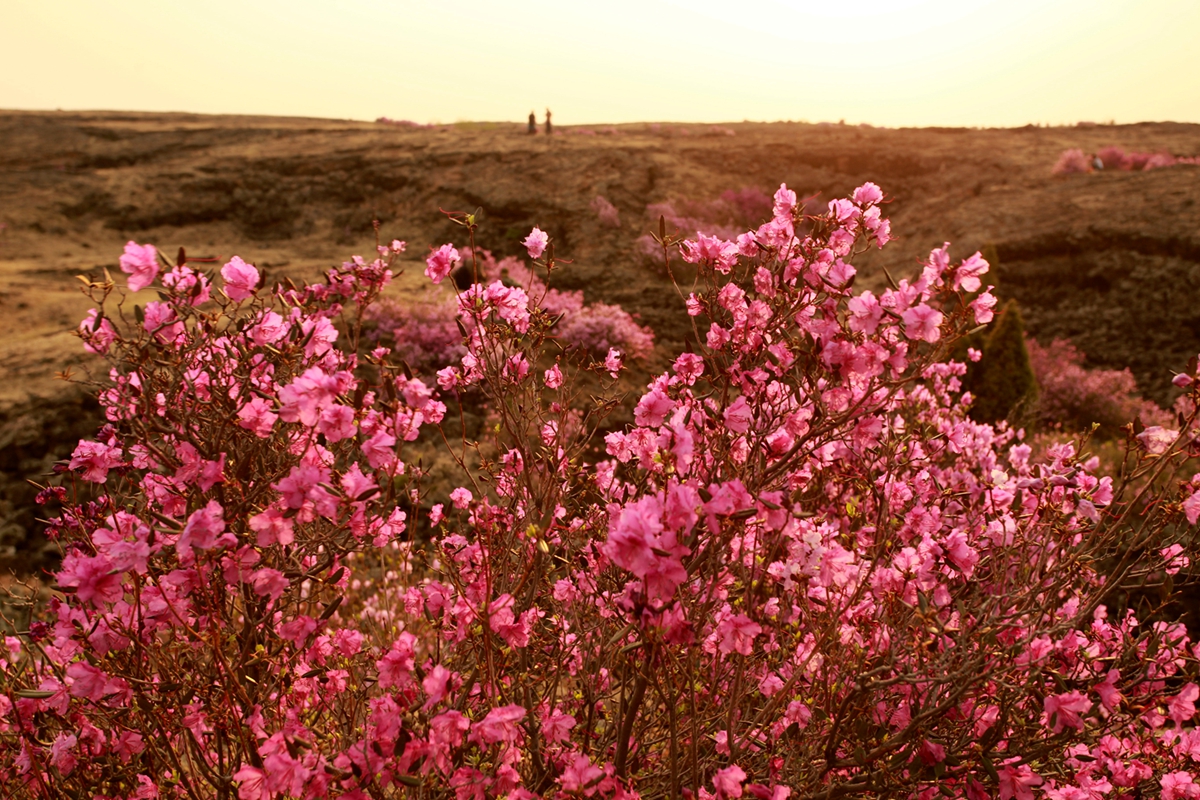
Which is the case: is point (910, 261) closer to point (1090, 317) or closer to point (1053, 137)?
point (1090, 317)

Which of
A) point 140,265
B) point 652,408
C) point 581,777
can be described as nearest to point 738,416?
point 652,408

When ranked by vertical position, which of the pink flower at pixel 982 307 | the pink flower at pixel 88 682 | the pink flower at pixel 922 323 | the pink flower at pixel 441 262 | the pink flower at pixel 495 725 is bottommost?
the pink flower at pixel 88 682

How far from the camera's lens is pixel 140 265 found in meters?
1.95

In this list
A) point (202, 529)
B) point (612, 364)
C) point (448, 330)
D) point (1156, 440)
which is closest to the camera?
point (202, 529)

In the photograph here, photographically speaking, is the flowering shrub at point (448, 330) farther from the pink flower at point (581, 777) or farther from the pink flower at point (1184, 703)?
the pink flower at point (581, 777)

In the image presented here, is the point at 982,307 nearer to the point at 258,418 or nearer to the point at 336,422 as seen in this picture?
the point at 336,422

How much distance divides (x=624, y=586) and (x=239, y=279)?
1.62m

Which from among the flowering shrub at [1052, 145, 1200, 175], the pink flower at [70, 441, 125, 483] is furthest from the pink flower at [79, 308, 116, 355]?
the flowering shrub at [1052, 145, 1200, 175]

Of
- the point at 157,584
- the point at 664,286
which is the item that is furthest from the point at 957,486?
the point at 664,286

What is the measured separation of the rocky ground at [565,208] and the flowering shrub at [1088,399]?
3.88 feet

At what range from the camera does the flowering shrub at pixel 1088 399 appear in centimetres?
997

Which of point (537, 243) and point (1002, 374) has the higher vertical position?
point (537, 243)

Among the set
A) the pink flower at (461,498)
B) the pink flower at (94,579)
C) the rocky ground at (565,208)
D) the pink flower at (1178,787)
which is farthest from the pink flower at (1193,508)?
the rocky ground at (565,208)

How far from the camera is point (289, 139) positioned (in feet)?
86.2
